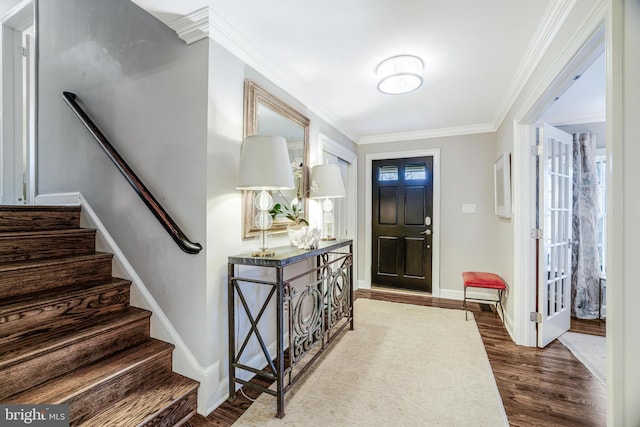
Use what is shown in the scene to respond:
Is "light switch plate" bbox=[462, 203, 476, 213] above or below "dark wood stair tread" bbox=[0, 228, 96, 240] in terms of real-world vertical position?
above

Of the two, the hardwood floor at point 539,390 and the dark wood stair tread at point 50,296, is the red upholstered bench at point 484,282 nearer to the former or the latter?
the hardwood floor at point 539,390

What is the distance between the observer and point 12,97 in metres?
2.95

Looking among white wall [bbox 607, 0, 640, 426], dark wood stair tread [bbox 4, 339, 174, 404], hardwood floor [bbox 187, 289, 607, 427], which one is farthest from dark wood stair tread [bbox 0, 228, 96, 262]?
white wall [bbox 607, 0, 640, 426]

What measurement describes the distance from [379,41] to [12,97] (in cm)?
370

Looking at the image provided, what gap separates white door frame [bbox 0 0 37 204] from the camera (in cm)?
289

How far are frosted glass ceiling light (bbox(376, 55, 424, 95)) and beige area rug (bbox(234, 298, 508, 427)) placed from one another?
2216 millimetres

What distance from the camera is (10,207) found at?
6.36 feet

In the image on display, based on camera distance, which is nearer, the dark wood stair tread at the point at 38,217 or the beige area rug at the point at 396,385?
the beige area rug at the point at 396,385

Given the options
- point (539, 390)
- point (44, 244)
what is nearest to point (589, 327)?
point (539, 390)

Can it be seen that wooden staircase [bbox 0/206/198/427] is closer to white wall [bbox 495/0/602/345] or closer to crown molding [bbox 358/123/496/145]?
white wall [bbox 495/0/602/345]

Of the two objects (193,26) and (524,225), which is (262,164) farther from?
(524,225)

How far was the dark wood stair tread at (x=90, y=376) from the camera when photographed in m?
1.29

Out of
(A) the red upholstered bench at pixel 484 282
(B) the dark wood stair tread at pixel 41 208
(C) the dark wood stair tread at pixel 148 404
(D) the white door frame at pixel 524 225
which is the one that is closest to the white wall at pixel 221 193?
(C) the dark wood stair tread at pixel 148 404

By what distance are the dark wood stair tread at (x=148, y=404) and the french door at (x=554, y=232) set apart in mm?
2805
